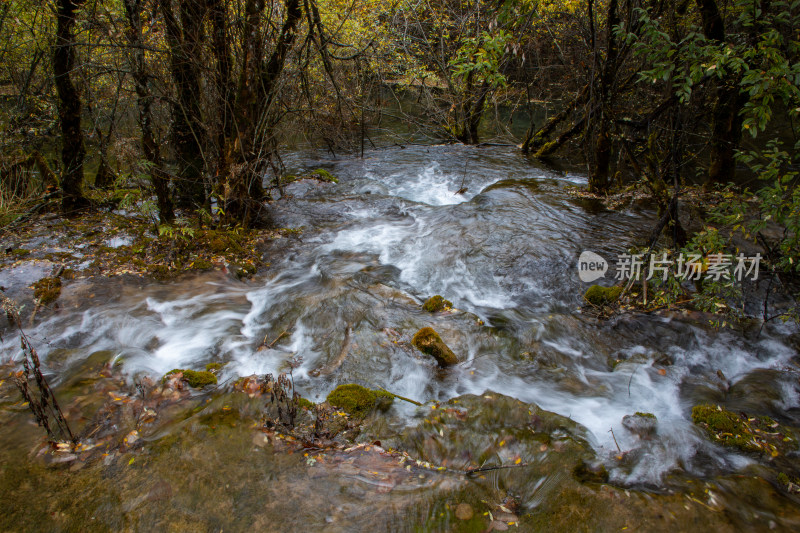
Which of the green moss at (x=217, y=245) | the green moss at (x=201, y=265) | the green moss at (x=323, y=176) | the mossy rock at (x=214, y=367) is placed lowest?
the mossy rock at (x=214, y=367)

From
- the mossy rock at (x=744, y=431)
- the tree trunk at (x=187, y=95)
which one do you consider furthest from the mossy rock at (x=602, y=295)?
the tree trunk at (x=187, y=95)

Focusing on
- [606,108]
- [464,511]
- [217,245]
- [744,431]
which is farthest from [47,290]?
[606,108]

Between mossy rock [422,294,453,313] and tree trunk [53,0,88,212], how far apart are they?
6438 mm

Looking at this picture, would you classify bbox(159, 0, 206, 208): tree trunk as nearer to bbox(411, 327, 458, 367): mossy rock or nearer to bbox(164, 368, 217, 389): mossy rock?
bbox(164, 368, 217, 389): mossy rock

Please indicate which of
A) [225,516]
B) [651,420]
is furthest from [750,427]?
[225,516]

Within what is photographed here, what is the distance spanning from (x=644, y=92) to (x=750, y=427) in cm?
846

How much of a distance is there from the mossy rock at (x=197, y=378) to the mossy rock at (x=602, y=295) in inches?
196

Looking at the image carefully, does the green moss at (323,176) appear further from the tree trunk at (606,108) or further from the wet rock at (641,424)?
the wet rock at (641,424)

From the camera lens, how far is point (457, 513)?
290cm

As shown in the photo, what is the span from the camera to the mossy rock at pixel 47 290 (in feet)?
18.1

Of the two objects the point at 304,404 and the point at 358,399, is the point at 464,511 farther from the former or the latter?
the point at 304,404

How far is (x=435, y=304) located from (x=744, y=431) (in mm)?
3573

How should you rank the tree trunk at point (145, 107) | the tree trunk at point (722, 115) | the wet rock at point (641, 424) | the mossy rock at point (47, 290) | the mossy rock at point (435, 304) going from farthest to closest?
1. the tree trunk at point (722, 115)
2. the mossy rock at point (435, 304)
3. the tree trunk at point (145, 107)
4. the mossy rock at point (47, 290)
5. the wet rock at point (641, 424)

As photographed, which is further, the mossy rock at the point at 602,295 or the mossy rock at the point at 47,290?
the mossy rock at the point at 602,295
